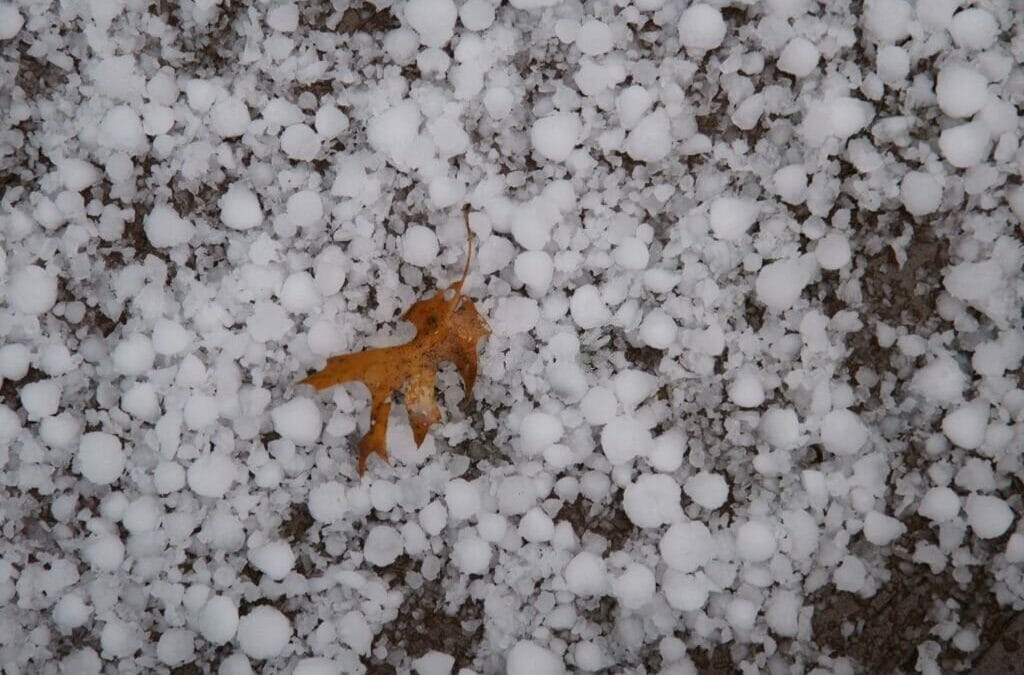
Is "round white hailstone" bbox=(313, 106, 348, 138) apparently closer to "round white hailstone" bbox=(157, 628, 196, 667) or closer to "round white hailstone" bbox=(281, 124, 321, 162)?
"round white hailstone" bbox=(281, 124, 321, 162)

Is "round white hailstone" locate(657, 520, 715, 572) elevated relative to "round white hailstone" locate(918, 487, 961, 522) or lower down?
lower down

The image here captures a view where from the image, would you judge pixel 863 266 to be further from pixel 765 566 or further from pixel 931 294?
pixel 765 566

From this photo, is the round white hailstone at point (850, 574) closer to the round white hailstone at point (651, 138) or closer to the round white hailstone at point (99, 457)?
the round white hailstone at point (651, 138)

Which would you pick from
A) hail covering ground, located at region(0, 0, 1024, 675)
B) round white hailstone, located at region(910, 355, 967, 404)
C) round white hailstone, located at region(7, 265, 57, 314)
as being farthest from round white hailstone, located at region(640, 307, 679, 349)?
round white hailstone, located at region(7, 265, 57, 314)

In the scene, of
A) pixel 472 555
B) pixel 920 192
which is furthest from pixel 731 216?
pixel 472 555

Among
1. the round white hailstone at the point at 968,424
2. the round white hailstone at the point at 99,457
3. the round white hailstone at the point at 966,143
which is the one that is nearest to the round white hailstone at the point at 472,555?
the round white hailstone at the point at 99,457

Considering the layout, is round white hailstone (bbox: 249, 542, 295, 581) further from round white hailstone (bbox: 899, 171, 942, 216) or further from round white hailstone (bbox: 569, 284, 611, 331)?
round white hailstone (bbox: 899, 171, 942, 216)

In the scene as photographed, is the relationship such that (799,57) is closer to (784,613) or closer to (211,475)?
(784,613)

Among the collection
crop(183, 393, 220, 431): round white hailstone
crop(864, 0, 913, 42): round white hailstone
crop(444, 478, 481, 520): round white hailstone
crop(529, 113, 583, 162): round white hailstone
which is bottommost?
crop(444, 478, 481, 520): round white hailstone
